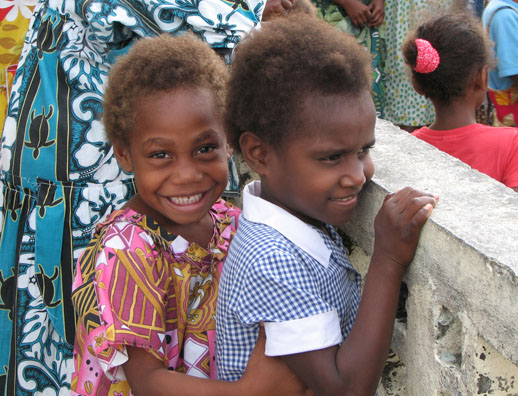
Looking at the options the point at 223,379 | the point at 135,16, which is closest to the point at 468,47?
the point at 135,16

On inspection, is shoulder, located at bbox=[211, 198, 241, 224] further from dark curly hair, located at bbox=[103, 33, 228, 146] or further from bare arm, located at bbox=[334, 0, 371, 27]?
bare arm, located at bbox=[334, 0, 371, 27]

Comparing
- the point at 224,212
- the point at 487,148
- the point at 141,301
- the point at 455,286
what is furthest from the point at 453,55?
the point at 141,301

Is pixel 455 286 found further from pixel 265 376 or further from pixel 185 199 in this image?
pixel 185 199

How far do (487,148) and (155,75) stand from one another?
178 centimetres

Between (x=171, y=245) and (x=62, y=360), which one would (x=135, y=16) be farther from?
(x=62, y=360)

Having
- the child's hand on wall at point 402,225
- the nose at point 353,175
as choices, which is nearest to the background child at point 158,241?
the nose at point 353,175

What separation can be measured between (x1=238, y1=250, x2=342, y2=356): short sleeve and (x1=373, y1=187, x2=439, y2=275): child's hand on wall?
7.8 inches

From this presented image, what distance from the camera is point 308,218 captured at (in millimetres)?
1702

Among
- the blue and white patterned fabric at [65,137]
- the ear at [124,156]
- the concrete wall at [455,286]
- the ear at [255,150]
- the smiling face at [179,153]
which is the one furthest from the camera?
the blue and white patterned fabric at [65,137]

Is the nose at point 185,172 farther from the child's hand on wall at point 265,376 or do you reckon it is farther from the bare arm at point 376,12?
the bare arm at point 376,12

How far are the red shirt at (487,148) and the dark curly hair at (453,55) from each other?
0.75 feet

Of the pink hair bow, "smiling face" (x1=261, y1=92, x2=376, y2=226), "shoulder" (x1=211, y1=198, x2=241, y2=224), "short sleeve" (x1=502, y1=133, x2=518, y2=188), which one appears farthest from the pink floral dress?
the pink hair bow

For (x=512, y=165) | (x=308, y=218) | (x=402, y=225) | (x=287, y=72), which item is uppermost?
(x=287, y=72)

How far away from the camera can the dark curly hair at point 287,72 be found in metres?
1.52
